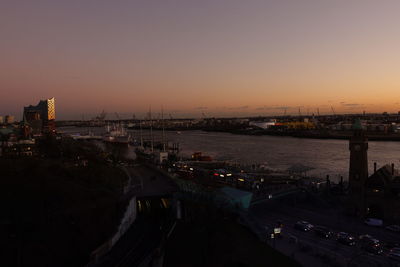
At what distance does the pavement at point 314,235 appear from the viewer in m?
4.62

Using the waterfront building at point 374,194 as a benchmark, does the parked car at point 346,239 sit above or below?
below

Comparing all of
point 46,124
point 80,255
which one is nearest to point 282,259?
point 80,255

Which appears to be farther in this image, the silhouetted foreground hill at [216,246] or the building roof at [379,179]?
the building roof at [379,179]

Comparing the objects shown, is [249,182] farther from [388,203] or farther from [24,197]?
[24,197]

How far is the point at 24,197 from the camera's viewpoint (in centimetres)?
593

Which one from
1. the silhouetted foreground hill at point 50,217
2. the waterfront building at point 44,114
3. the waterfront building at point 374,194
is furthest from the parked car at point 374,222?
the waterfront building at point 44,114

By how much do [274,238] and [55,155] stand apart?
30.5 feet

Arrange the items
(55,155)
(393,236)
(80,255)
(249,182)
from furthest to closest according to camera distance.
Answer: (55,155)
(249,182)
(393,236)
(80,255)

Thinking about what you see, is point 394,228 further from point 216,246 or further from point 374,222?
point 216,246

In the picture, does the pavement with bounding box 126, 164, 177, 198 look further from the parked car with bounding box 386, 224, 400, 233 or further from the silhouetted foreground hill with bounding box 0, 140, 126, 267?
the parked car with bounding box 386, 224, 400, 233

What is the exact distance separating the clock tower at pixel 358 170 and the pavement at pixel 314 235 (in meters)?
0.41

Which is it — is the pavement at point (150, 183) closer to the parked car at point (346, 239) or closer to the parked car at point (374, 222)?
the parked car at point (346, 239)

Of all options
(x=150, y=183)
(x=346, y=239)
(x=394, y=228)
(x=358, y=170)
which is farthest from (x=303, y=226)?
(x=150, y=183)

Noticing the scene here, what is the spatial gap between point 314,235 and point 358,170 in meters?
2.52
